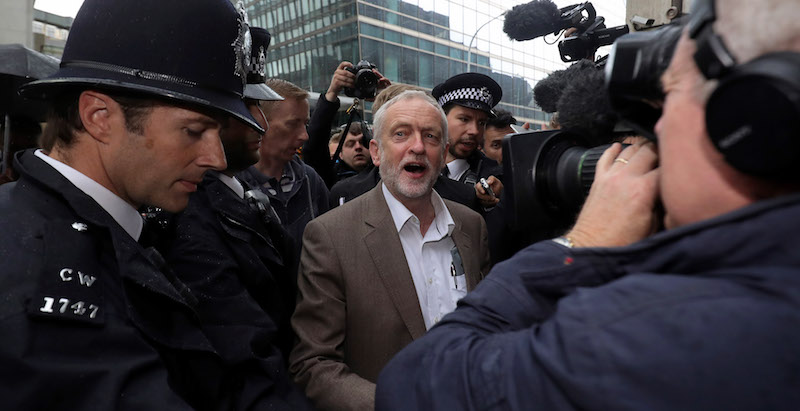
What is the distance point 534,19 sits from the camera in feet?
9.68

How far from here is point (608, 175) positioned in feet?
3.05

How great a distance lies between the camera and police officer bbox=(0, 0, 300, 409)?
0.99 metres

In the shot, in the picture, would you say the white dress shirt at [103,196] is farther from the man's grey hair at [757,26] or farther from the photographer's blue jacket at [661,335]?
the man's grey hair at [757,26]

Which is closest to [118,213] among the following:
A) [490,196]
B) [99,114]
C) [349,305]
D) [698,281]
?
[99,114]

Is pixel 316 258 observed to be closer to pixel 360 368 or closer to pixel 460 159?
pixel 360 368

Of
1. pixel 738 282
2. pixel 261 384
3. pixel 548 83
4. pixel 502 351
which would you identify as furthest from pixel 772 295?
pixel 548 83

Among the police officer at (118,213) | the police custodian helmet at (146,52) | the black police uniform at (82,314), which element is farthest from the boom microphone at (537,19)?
the black police uniform at (82,314)

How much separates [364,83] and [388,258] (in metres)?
1.99

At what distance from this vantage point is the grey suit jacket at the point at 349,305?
186 cm

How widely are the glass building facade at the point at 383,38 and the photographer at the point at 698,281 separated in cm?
2816

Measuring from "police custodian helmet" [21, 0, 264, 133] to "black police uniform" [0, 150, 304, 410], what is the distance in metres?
0.28

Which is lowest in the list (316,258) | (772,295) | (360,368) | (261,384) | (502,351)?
(360,368)

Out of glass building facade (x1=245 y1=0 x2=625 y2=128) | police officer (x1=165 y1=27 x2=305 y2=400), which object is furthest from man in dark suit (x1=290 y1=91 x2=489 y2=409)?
glass building facade (x1=245 y1=0 x2=625 y2=128)

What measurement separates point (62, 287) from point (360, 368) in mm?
1227
